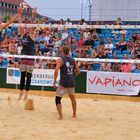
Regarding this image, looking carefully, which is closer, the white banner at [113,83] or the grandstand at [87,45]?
the white banner at [113,83]

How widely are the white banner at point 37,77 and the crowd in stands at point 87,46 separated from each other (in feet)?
1.52

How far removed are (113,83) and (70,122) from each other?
185 inches

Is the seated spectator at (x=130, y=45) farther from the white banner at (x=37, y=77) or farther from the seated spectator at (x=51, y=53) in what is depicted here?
the white banner at (x=37, y=77)

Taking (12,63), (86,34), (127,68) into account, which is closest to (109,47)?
(86,34)

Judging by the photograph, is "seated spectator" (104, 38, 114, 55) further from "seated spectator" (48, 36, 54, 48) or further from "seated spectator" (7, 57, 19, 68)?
"seated spectator" (7, 57, 19, 68)

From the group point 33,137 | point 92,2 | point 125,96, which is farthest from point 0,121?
point 92,2

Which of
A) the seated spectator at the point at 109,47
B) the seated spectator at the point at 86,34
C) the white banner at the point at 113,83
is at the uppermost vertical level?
the seated spectator at the point at 86,34

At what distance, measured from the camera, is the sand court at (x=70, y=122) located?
22.6ft

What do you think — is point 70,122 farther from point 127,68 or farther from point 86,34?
point 86,34

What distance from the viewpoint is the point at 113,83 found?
1262cm

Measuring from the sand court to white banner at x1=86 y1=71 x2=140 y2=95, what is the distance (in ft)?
3.57

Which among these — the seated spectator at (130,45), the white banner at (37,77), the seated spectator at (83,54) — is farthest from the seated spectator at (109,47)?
the white banner at (37,77)

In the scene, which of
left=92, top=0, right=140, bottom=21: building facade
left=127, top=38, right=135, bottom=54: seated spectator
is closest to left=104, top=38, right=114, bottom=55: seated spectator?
left=127, top=38, right=135, bottom=54: seated spectator

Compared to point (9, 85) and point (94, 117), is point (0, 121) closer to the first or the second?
point (94, 117)
